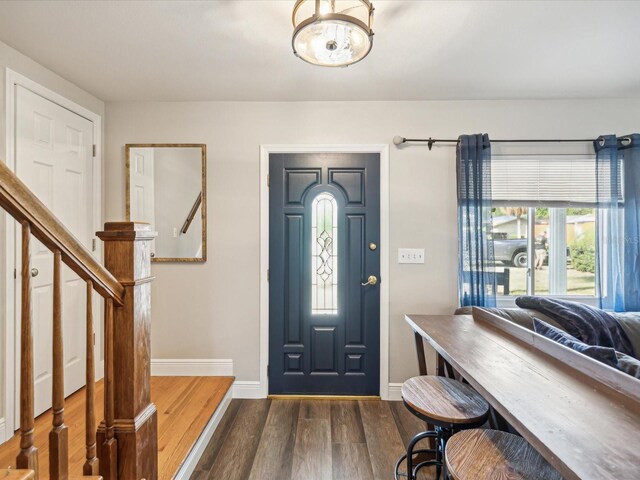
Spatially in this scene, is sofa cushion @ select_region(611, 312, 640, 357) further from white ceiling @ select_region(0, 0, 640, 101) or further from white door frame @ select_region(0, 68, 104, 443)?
white door frame @ select_region(0, 68, 104, 443)

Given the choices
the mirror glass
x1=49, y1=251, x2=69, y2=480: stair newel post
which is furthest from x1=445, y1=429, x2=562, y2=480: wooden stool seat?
the mirror glass

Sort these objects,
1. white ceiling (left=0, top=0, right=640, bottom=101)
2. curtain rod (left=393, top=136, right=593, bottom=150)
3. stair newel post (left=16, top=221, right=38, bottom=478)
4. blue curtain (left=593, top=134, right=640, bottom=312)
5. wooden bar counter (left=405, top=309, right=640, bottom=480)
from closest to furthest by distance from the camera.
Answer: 1. wooden bar counter (left=405, top=309, right=640, bottom=480)
2. stair newel post (left=16, top=221, right=38, bottom=478)
3. white ceiling (left=0, top=0, right=640, bottom=101)
4. blue curtain (left=593, top=134, right=640, bottom=312)
5. curtain rod (left=393, top=136, right=593, bottom=150)

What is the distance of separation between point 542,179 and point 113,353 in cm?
303

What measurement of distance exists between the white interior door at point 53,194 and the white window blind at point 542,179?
3.18 metres

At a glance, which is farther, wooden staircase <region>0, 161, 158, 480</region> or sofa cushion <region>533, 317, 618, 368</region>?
sofa cushion <region>533, 317, 618, 368</region>

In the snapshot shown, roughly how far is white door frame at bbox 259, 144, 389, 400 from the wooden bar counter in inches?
40.0

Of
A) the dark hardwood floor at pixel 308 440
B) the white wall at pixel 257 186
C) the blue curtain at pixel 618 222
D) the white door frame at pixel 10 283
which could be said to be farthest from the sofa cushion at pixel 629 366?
the white door frame at pixel 10 283

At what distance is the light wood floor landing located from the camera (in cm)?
165

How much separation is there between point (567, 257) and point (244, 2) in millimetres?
2943

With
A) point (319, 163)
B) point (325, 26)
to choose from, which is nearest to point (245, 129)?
point (319, 163)

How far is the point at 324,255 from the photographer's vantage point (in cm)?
264

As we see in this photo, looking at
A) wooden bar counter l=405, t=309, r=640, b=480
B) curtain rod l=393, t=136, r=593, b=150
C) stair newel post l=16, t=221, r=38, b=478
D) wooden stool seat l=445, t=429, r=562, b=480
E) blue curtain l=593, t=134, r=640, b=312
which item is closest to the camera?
wooden bar counter l=405, t=309, r=640, b=480

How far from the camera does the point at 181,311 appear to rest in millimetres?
2654

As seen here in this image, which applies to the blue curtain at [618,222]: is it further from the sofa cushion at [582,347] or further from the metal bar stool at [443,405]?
the metal bar stool at [443,405]
